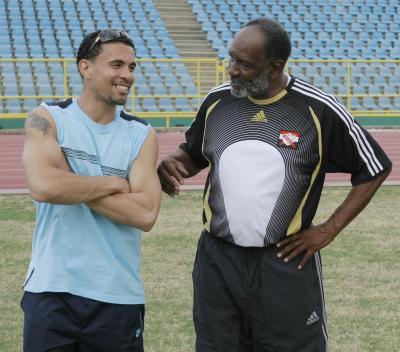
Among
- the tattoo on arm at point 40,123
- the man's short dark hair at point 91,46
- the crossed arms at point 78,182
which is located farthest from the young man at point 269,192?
the tattoo on arm at point 40,123

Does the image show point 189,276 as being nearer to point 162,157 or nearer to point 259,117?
point 259,117

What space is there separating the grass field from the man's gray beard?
92.3 inches

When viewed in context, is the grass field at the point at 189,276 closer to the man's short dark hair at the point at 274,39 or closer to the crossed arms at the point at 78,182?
the crossed arms at the point at 78,182

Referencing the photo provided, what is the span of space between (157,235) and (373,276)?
7.84 feet

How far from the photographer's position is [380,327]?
5684 millimetres

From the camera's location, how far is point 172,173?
373 cm

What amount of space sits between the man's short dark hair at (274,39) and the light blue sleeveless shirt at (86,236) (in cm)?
66

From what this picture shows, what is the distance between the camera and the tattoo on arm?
324 centimetres

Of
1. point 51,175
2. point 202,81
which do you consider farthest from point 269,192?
point 202,81

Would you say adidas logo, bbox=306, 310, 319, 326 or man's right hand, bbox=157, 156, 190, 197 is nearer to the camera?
adidas logo, bbox=306, 310, 319, 326

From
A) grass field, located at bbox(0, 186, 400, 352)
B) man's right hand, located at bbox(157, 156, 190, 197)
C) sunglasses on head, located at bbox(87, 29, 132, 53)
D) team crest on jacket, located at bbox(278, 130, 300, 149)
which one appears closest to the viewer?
sunglasses on head, located at bbox(87, 29, 132, 53)

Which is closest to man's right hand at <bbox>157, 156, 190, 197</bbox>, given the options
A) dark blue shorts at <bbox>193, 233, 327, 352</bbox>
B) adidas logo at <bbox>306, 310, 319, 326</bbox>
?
dark blue shorts at <bbox>193, 233, 327, 352</bbox>

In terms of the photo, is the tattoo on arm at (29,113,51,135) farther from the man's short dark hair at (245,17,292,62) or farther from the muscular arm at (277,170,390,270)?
the muscular arm at (277,170,390,270)

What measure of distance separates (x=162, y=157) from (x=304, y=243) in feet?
37.3
